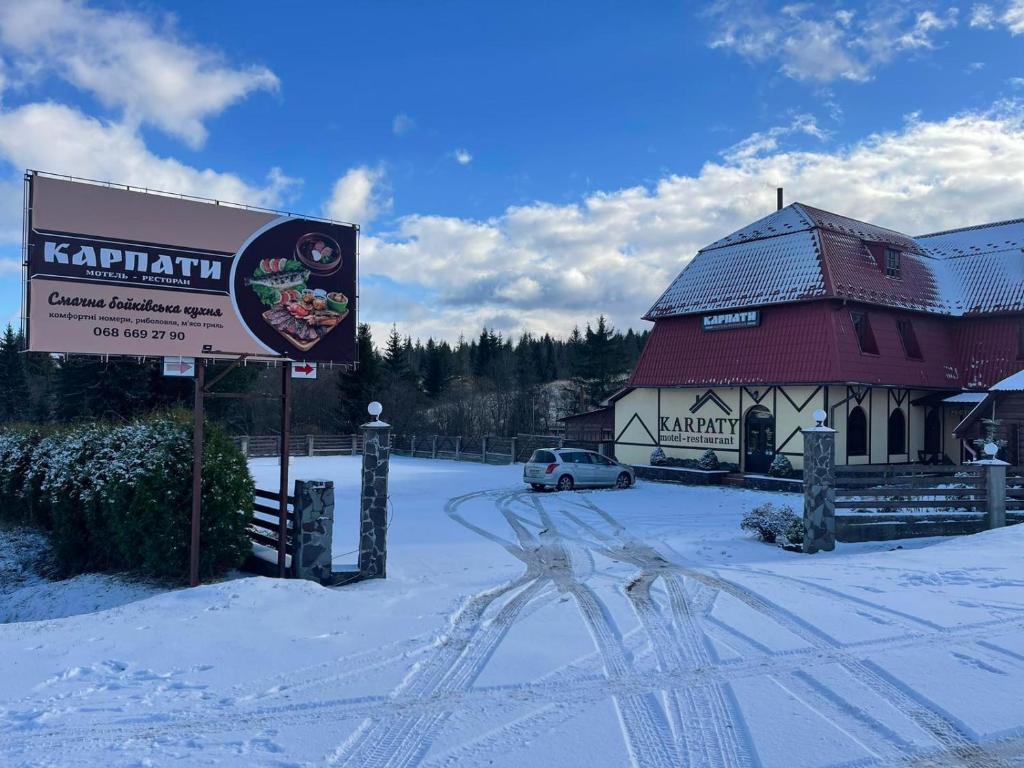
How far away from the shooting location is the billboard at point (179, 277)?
30.2 feet

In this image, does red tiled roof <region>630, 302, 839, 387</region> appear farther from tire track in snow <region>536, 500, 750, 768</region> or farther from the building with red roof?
tire track in snow <region>536, 500, 750, 768</region>

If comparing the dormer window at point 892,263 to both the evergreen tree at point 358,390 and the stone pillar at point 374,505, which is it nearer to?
the stone pillar at point 374,505

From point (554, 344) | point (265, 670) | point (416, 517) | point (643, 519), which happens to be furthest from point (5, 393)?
point (554, 344)

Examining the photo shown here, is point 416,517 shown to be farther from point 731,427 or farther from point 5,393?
point 5,393

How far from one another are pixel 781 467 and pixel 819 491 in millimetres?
11852

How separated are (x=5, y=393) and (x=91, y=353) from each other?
2020 inches

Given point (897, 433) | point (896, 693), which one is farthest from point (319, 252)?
point (897, 433)

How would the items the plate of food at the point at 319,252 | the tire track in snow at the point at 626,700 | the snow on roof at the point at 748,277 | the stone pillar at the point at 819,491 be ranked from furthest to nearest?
the snow on roof at the point at 748,277 → the stone pillar at the point at 819,491 → the plate of food at the point at 319,252 → the tire track in snow at the point at 626,700

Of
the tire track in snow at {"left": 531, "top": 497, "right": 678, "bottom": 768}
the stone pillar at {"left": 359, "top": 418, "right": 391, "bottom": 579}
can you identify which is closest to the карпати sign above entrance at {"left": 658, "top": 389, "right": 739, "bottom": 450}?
the tire track in snow at {"left": 531, "top": 497, "right": 678, "bottom": 768}

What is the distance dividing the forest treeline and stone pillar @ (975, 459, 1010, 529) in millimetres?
29024

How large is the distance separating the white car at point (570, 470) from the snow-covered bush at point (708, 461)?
144 inches

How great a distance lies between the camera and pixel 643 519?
16625 mm

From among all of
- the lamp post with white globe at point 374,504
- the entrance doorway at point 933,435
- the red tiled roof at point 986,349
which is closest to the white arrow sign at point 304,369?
the lamp post with white globe at point 374,504

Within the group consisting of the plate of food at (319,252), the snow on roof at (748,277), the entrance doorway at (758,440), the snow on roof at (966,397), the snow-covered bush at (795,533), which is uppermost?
the snow on roof at (748,277)
